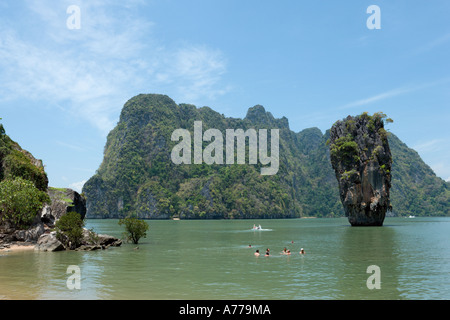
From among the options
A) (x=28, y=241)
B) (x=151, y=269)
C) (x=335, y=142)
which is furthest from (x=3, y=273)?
(x=335, y=142)

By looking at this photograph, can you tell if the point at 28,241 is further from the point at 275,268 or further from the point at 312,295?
the point at 312,295

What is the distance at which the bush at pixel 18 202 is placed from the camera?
46.4 metres

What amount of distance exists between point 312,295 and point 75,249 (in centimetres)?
3149

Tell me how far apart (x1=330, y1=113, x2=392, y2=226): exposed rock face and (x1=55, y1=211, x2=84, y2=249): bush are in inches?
2719

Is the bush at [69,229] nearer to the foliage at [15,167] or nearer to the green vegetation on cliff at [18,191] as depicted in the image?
the green vegetation on cliff at [18,191]

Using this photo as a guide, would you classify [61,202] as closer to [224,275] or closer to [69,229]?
[69,229]

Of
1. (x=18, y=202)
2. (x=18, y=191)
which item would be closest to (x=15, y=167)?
(x=18, y=191)

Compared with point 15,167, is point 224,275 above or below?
below

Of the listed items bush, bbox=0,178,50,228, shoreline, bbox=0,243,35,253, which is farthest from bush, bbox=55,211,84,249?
bush, bbox=0,178,50,228

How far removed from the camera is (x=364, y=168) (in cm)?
9419

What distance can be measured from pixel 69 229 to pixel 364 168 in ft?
239

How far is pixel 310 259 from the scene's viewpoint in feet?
120

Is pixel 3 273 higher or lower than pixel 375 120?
lower
